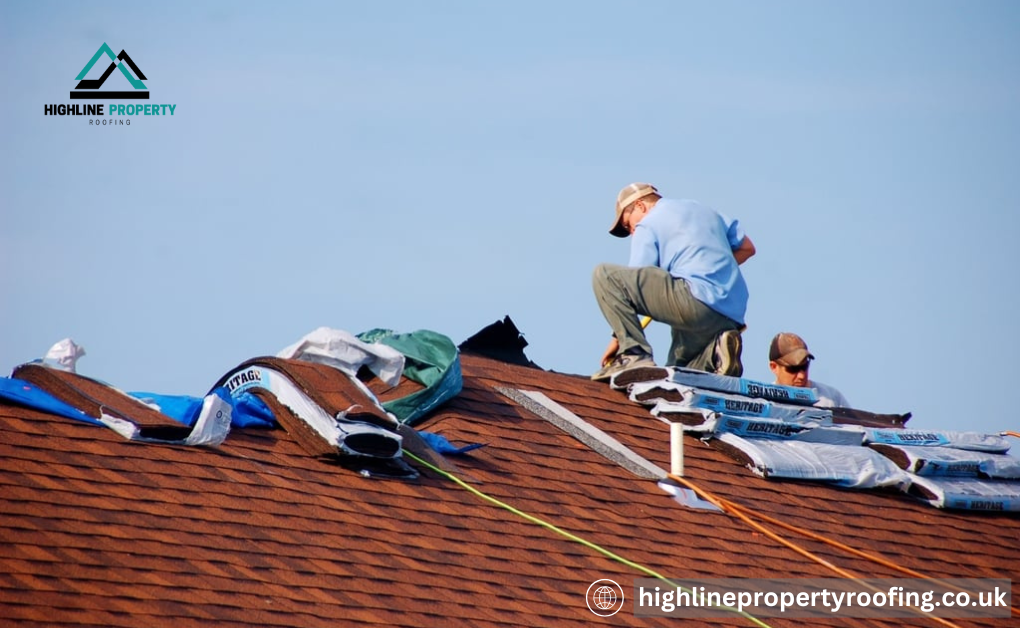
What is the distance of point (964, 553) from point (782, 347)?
2.34 meters

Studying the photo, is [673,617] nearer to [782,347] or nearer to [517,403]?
[517,403]

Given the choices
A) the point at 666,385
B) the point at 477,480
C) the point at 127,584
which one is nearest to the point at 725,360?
the point at 666,385

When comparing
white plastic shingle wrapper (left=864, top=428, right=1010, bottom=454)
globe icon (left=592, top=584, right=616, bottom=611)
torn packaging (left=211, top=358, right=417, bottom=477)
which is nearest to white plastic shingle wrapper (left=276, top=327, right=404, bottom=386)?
torn packaging (left=211, top=358, right=417, bottom=477)

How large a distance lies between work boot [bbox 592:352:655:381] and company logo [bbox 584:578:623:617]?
110 inches

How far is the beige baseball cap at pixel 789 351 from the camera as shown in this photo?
1067 cm

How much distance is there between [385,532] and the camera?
22.9ft

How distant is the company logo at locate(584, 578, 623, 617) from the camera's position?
684 centimetres

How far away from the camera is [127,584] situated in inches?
231

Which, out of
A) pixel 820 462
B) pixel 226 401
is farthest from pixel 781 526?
pixel 226 401

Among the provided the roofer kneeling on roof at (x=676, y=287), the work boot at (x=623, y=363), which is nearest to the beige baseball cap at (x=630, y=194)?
the roofer kneeling on roof at (x=676, y=287)

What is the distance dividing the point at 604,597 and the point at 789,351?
423 cm

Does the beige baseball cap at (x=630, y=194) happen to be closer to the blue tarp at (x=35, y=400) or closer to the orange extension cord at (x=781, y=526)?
the orange extension cord at (x=781, y=526)

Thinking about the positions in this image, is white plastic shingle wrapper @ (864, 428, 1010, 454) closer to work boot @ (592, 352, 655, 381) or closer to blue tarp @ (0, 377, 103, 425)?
work boot @ (592, 352, 655, 381)

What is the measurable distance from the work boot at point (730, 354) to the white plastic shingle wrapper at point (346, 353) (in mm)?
2486
